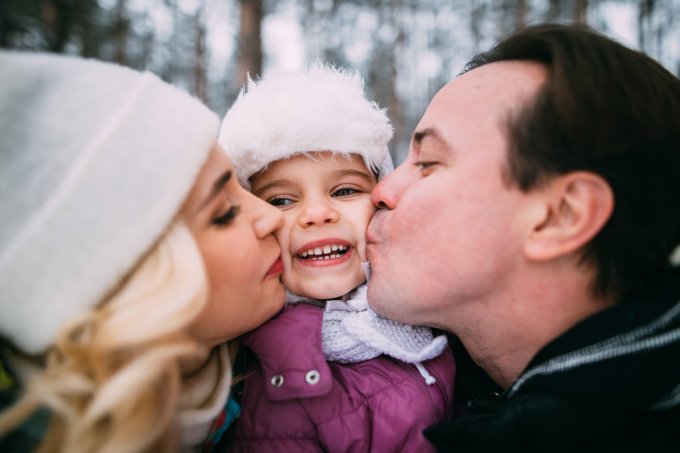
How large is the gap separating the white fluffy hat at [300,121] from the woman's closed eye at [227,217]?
467mm

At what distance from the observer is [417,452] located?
4.81ft

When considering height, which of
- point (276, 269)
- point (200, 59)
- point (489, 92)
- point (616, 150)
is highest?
point (200, 59)

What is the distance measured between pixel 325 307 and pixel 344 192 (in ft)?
1.87

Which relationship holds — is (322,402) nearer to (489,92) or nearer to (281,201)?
(281,201)

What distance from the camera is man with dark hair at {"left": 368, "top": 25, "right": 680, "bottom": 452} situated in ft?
3.93

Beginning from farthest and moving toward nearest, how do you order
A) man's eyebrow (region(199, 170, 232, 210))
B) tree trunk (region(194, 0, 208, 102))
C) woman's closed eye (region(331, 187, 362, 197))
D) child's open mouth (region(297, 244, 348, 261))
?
tree trunk (region(194, 0, 208, 102))
woman's closed eye (region(331, 187, 362, 197))
child's open mouth (region(297, 244, 348, 261))
man's eyebrow (region(199, 170, 232, 210))

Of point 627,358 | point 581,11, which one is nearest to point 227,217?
point 627,358

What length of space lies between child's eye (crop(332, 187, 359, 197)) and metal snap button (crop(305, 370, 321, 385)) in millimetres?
850

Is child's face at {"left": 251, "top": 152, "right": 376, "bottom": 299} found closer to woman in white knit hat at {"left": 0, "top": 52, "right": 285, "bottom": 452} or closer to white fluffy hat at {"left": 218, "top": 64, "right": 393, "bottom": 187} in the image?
white fluffy hat at {"left": 218, "top": 64, "right": 393, "bottom": 187}

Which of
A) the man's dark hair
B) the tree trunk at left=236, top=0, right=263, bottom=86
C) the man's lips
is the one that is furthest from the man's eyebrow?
the tree trunk at left=236, top=0, right=263, bottom=86

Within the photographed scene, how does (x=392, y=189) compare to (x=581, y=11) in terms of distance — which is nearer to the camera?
(x=392, y=189)

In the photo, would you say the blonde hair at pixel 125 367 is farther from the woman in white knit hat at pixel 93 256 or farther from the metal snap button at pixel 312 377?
the metal snap button at pixel 312 377

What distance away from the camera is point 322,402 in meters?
1.52

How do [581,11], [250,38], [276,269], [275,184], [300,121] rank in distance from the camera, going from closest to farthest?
1. [276,269]
2. [300,121]
3. [275,184]
4. [250,38]
5. [581,11]
